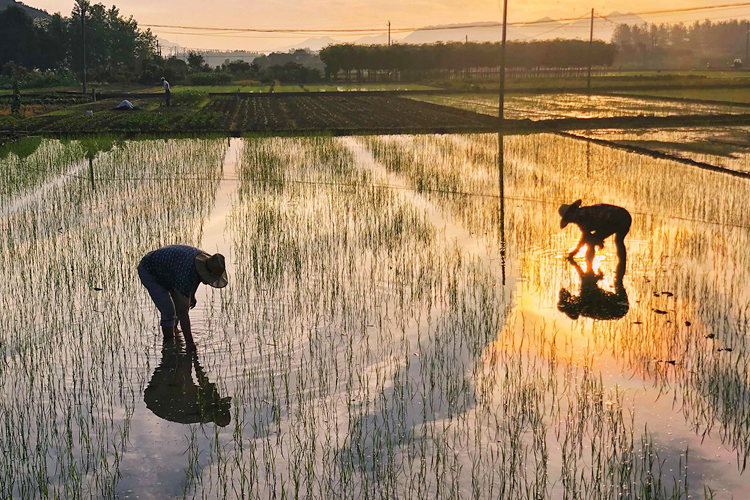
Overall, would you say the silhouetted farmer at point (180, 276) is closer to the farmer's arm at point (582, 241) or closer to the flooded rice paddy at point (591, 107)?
the farmer's arm at point (582, 241)

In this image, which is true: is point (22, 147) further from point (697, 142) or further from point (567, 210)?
point (697, 142)

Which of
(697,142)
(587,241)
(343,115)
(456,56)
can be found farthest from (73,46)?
(587,241)

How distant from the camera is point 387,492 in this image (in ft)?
14.4

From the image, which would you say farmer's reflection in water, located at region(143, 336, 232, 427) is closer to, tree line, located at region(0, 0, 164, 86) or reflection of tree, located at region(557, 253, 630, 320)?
reflection of tree, located at region(557, 253, 630, 320)

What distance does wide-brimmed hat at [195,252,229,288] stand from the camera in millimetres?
5781

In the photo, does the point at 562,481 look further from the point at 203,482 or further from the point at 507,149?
the point at 507,149

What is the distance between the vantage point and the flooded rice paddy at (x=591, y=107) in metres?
29.1

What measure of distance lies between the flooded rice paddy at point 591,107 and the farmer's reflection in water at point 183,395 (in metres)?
23.2

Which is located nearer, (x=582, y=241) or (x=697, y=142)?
Result: (x=582, y=241)

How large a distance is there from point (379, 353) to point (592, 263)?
3587 millimetres

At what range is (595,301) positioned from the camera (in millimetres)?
7797

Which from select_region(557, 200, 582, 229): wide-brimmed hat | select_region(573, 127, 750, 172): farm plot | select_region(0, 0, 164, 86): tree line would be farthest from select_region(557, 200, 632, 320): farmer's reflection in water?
select_region(0, 0, 164, 86): tree line

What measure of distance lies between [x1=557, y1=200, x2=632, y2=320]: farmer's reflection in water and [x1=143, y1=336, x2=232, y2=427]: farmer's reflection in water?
11.0 ft

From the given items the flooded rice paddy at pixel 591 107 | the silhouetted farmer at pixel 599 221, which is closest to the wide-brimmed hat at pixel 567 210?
the silhouetted farmer at pixel 599 221
